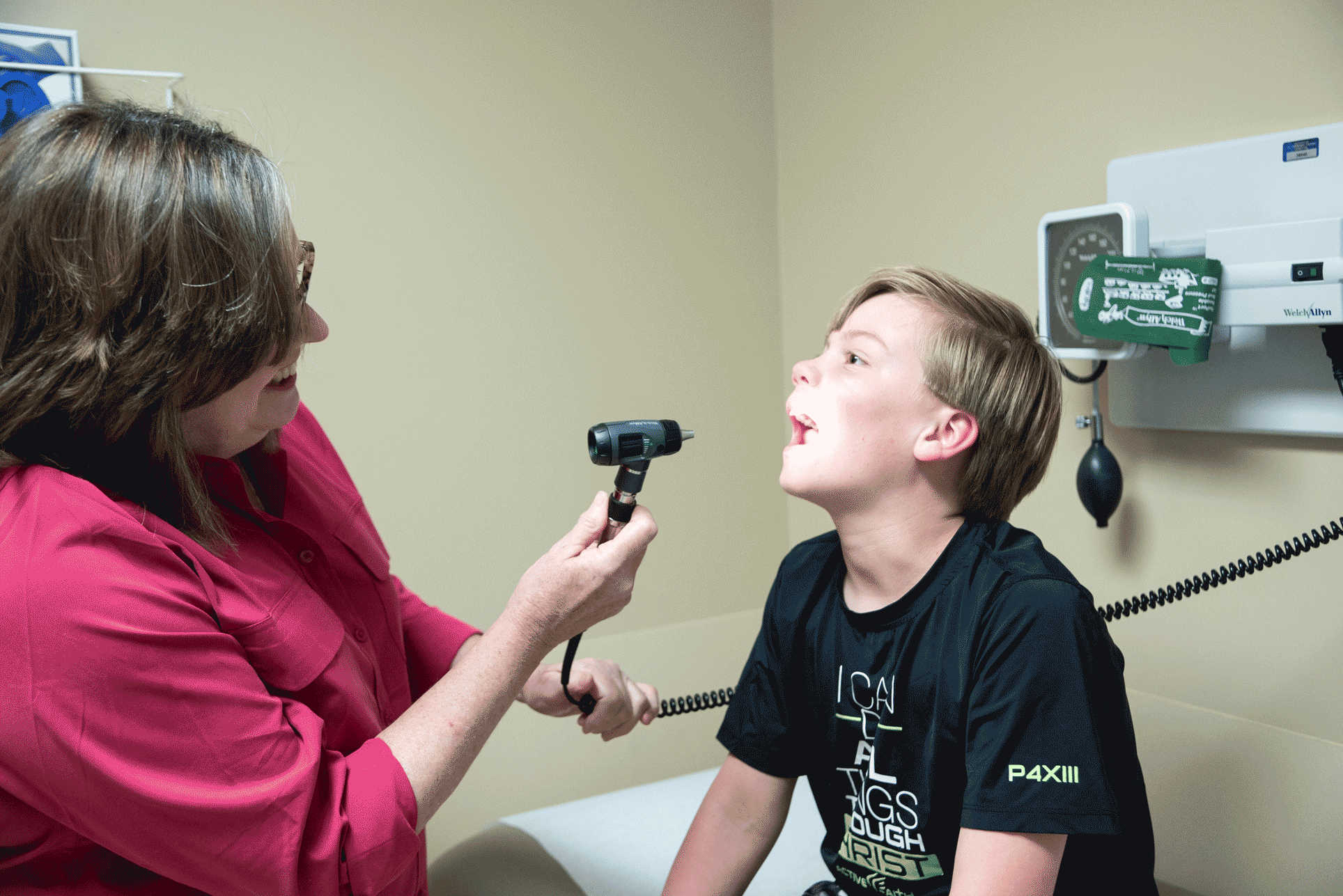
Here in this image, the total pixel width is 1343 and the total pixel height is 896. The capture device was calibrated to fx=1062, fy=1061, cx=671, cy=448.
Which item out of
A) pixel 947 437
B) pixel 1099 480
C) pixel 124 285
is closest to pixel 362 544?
pixel 124 285

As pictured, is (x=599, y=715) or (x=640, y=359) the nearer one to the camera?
(x=599, y=715)

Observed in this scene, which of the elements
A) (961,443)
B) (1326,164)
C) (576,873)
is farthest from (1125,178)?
(576,873)

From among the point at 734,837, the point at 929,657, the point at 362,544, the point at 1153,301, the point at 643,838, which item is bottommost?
the point at 643,838

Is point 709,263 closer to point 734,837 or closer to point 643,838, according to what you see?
point 643,838

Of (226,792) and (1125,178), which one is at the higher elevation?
(1125,178)

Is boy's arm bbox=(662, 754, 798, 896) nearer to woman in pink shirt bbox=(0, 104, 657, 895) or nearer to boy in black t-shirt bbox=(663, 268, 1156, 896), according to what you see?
boy in black t-shirt bbox=(663, 268, 1156, 896)

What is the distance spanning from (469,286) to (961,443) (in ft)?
3.29

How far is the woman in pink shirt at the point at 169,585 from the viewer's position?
827mm

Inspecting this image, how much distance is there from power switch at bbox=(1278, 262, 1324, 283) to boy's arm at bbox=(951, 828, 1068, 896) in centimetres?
68

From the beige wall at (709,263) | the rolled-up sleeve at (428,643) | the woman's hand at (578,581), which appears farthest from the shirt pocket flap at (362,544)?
the beige wall at (709,263)

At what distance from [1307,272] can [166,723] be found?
124 cm

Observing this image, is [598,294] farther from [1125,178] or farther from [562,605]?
[562,605]

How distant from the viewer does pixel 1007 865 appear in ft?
3.21

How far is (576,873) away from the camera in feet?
4.84
